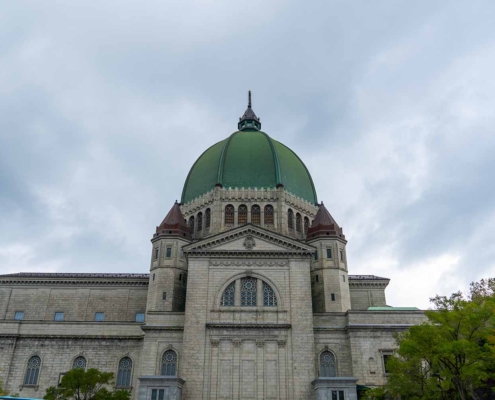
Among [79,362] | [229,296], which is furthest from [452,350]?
[79,362]

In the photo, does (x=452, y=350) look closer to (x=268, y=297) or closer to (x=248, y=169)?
(x=268, y=297)

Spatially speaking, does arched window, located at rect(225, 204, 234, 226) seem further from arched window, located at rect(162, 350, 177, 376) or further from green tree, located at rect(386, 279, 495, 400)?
green tree, located at rect(386, 279, 495, 400)

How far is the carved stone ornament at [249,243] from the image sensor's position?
157 ft

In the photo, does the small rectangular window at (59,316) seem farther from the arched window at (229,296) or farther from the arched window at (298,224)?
the arched window at (298,224)

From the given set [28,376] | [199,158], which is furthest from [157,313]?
[199,158]

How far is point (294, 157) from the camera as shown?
6619cm

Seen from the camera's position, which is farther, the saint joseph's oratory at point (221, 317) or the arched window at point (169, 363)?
the arched window at point (169, 363)

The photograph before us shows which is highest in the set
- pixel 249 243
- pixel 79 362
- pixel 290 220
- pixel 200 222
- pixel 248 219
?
pixel 290 220

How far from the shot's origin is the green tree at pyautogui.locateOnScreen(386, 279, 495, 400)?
30062 mm

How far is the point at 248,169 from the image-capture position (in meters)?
61.0

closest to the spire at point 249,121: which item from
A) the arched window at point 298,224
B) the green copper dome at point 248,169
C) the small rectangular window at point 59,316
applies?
the green copper dome at point 248,169

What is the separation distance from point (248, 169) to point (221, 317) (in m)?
21.6

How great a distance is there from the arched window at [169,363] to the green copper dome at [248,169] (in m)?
21.6

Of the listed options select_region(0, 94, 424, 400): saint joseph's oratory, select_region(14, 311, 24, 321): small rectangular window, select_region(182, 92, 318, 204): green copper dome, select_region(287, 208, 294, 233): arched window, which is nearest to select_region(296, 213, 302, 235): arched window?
select_region(0, 94, 424, 400): saint joseph's oratory
